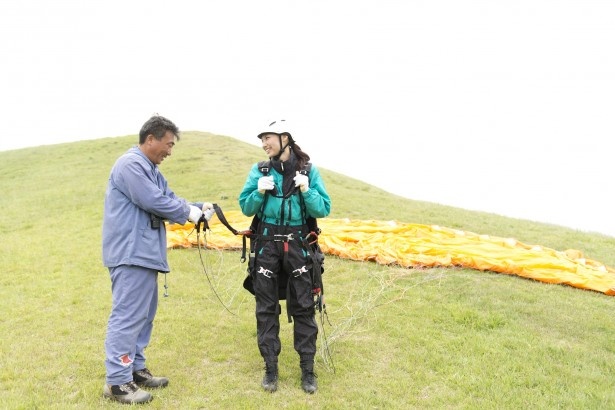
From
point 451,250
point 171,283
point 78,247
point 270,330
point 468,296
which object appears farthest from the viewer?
point 78,247

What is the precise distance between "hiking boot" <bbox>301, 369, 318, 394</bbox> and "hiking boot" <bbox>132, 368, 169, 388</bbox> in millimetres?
1409

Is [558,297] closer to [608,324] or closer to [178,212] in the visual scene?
[608,324]

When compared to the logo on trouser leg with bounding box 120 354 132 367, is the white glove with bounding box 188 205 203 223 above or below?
→ above

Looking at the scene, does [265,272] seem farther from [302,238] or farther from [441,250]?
[441,250]

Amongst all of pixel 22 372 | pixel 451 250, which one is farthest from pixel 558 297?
pixel 22 372

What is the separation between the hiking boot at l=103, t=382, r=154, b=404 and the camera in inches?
189

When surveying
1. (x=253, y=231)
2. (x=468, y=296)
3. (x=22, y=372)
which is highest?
(x=253, y=231)

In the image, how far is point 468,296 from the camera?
7.65m

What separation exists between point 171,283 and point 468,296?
4.83m

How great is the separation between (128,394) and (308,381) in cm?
173

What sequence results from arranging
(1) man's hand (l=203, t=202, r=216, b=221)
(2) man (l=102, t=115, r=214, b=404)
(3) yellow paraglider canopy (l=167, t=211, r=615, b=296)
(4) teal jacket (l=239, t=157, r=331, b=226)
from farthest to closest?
(3) yellow paraglider canopy (l=167, t=211, r=615, b=296) < (1) man's hand (l=203, t=202, r=216, b=221) < (4) teal jacket (l=239, t=157, r=331, b=226) < (2) man (l=102, t=115, r=214, b=404)

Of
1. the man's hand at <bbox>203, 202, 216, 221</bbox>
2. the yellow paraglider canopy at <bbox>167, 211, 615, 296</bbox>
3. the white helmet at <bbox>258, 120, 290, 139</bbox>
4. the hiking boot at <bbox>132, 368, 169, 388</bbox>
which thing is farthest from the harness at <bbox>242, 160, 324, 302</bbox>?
the yellow paraglider canopy at <bbox>167, 211, 615, 296</bbox>

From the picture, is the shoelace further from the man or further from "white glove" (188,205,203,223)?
"white glove" (188,205,203,223)

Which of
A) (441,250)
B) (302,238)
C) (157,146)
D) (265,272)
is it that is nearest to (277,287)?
(265,272)
